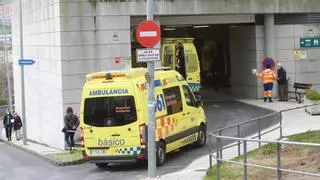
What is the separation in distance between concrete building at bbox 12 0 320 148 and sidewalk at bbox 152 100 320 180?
3.13 meters

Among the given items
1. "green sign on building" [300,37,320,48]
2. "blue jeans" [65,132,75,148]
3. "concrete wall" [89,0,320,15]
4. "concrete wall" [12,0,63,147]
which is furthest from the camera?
"green sign on building" [300,37,320,48]

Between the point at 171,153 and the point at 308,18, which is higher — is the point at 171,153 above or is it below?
below

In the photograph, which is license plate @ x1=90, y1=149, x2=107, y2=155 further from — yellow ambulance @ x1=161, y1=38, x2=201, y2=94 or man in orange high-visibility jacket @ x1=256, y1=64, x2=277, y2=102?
man in orange high-visibility jacket @ x1=256, y1=64, x2=277, y2=102

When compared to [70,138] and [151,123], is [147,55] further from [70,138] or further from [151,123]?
[70,138]

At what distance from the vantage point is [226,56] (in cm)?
3894

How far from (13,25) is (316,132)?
3116 cm

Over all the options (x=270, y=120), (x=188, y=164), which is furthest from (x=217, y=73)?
(x=188, y=164)

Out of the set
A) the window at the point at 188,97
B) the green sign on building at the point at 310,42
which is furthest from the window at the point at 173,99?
the green sign on building at the point at 310,42

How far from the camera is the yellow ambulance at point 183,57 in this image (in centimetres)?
2872

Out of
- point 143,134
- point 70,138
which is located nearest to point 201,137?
point 143,134

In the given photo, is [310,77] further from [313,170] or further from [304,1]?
[313,170]

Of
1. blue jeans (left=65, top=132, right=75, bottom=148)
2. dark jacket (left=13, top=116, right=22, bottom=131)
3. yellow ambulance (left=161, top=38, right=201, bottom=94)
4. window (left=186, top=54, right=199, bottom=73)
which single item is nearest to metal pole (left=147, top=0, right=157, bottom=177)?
blue jeans (left=65, top=132, right=75, bottom=148)

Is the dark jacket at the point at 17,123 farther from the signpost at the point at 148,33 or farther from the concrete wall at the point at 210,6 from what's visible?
the signpost at the point at 148,33

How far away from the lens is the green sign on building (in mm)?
30781
